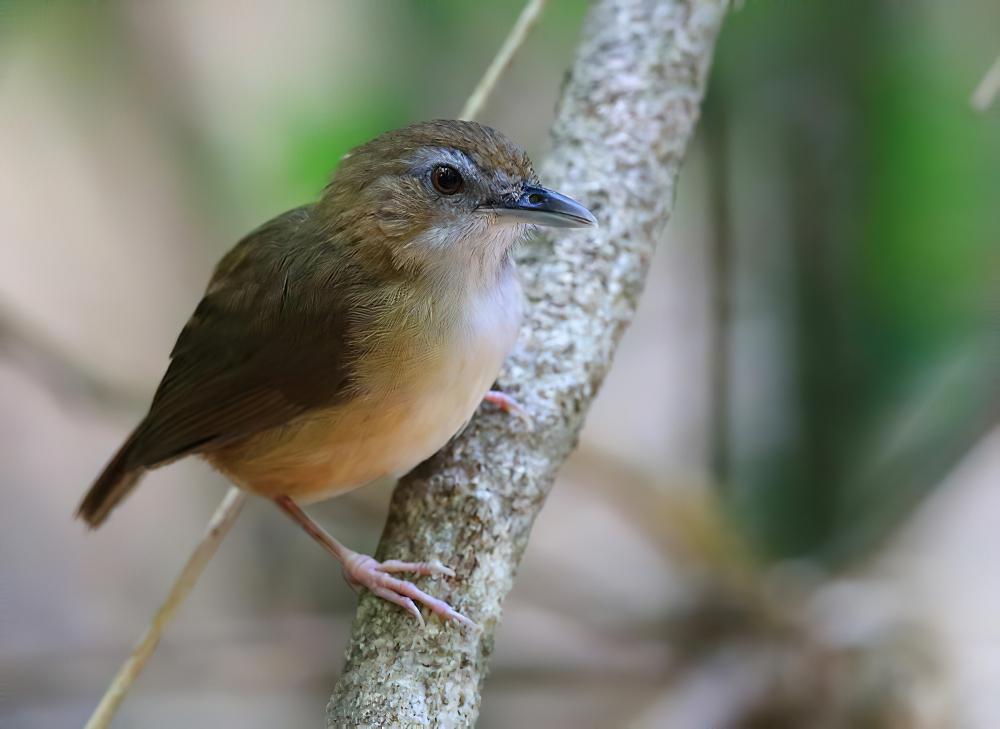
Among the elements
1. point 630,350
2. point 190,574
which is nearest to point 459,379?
point 190,574

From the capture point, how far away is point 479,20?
430 cm

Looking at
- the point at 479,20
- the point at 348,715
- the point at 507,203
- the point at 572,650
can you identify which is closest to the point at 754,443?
the point at 572,650

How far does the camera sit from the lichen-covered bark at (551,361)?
6.50 ft

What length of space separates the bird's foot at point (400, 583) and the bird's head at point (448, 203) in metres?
0.71

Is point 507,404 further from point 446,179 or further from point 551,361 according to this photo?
point 446,179

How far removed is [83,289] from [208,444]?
3.37 meters

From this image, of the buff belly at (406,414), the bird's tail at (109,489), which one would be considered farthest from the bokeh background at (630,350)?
the buff belly at (406,414)

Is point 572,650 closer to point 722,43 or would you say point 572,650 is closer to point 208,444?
point 208,444

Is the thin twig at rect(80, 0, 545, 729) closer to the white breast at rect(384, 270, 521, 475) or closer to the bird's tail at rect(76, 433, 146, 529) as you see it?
the bird's tail at rect(76, 433, 146, 529)

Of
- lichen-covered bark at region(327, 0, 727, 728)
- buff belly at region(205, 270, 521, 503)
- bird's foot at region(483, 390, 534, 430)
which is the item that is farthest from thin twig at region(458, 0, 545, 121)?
bird's foot at region(483, 390, 534, 430)

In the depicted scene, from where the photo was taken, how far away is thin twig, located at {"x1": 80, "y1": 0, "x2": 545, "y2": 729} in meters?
2.20

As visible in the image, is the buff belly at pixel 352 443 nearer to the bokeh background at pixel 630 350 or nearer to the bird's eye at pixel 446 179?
the bird's eye at pixel 446 179

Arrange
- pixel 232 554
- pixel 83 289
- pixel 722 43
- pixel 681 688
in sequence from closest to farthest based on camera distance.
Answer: pixel 681 688
pixel 722 43
pixel 232 554
pixel 83 289

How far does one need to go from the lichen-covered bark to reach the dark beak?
10.9 inches
